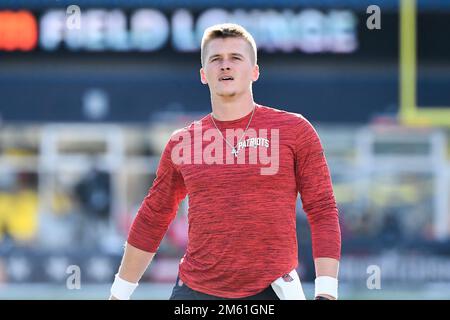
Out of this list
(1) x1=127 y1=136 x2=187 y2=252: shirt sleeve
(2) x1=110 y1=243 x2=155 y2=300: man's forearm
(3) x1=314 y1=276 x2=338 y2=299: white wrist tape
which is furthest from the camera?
(2) x1=110 y1=243 x2=155 y2=300: man's forearm

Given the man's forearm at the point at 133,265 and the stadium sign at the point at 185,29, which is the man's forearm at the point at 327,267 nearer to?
the man's forearm at the point at 133,265

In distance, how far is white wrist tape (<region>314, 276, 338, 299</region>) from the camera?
156 inches

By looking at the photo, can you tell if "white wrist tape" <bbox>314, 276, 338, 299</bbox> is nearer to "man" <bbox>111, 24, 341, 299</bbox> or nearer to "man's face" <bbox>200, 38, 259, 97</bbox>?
"man" <bbox>111, 24, 341, 299</bbox>

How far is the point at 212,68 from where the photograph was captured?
4105 mm

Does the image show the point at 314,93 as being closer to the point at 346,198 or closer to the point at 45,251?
the point at 346,198

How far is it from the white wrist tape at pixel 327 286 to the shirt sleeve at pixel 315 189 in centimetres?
9

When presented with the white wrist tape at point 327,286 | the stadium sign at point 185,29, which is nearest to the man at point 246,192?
the white wrist tape at point 327,286

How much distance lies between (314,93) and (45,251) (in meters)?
4.10

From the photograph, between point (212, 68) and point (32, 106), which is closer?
point (212, 68)

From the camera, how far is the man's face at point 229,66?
409 centimetres

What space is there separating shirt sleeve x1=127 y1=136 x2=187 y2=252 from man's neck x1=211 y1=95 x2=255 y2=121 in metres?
0.25

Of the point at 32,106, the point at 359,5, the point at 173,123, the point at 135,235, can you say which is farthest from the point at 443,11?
the point at 135,235

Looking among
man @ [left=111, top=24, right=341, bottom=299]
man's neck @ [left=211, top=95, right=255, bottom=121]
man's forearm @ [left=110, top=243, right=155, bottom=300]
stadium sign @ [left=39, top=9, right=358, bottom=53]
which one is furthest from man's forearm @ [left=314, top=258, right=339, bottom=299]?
stadium sign @ [left=39, top=9, right=358, bottom=53]

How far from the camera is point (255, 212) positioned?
4.00 meters
